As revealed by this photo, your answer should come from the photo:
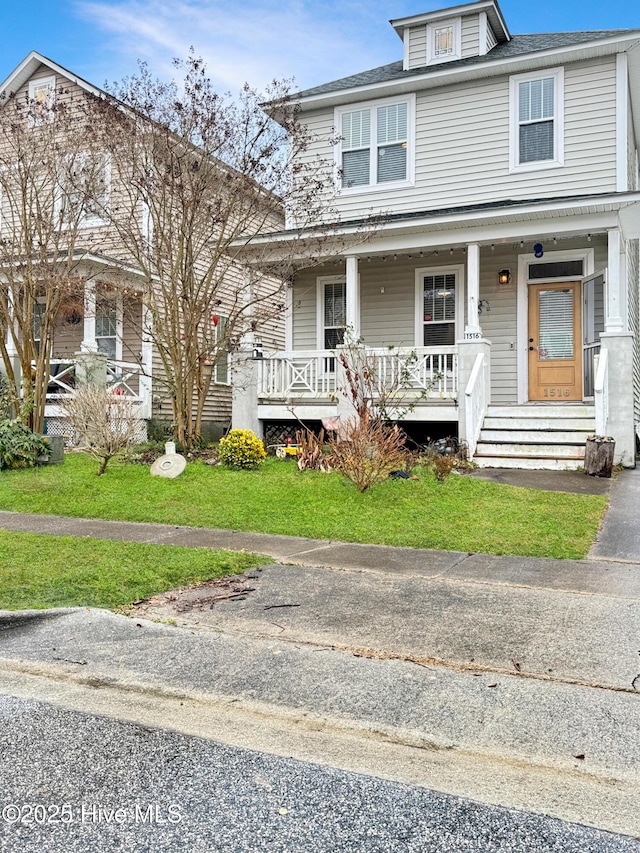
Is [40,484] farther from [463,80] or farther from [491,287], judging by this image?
[463,80]

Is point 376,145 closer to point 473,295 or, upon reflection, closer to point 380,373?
point 473,295

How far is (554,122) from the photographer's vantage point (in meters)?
13.8

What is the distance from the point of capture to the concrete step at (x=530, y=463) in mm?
10734

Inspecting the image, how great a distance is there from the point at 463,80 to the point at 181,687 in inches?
565

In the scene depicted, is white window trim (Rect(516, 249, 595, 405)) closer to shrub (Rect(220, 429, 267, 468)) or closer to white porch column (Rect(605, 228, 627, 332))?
white porch column (Rect(605, 228, 627, 332))

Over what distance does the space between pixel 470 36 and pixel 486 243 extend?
5481 mm

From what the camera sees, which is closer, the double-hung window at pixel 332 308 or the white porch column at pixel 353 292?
the white porch column at pixel 353 292

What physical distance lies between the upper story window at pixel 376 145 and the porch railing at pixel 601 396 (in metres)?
6.26

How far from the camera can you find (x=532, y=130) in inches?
553

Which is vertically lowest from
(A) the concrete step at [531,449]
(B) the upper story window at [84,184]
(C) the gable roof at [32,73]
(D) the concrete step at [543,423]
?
(A) the concrete step at [531,449]

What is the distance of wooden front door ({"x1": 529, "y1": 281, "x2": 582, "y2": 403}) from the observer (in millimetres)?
13758

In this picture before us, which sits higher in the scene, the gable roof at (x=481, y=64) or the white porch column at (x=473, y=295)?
the gable roof at (x=481, y=64)

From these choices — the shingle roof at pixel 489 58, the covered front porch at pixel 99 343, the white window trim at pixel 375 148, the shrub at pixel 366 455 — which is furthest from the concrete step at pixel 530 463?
the shingle roof at pixel 489 58

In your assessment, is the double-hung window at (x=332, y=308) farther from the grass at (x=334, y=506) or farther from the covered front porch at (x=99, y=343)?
the grass at (x=334, y=506)
